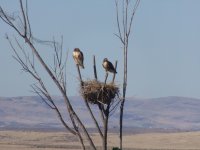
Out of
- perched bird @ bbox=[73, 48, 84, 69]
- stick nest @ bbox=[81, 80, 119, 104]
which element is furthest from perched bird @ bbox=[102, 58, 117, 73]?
perched bird @ bbox=[73, 48, 84, 69]

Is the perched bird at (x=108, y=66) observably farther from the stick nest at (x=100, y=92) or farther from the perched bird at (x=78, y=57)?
the perched bird at (x=78, y=57)

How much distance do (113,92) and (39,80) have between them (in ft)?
5.40

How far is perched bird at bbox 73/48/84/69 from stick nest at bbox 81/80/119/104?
29 cm

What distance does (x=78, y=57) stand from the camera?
321 inches

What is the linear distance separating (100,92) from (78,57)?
535 millimetres

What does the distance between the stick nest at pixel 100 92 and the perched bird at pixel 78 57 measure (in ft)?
0.96

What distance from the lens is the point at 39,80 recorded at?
6715mm

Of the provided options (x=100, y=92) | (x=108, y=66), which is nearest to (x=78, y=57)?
(x=100, y=92)

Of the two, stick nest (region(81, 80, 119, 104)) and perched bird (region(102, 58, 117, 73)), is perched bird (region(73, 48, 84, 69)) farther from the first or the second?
perched bird (region(102, 58, 117, 73))

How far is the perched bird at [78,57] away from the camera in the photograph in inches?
318

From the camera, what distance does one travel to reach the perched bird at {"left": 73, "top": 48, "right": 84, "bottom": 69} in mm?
8085

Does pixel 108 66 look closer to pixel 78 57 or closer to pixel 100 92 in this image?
pixel 100 92

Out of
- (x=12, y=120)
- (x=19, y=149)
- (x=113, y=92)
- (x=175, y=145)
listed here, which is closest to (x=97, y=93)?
(x=113, y=92)

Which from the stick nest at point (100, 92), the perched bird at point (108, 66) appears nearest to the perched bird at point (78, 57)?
the stick nest at point (100, 92)
